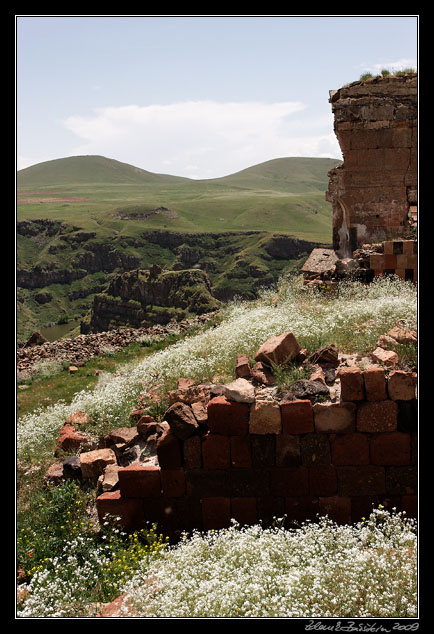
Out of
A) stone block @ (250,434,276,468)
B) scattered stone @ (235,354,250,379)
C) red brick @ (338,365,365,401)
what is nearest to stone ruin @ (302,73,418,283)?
scattered stone @ (235,354,250,379)

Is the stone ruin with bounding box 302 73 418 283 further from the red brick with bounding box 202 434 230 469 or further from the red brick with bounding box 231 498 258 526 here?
the red brick with bounding box 231 498 258 526

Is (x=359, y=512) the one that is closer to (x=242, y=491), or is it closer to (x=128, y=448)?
(x=242, y=491)

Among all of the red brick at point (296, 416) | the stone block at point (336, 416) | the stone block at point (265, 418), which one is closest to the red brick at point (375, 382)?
the stone block at point (336, 416)

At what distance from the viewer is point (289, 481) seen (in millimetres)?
5250

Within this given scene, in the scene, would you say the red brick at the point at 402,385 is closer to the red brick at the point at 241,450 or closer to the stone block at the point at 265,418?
the stone block at the point at 265,418

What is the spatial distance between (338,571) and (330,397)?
1874 millimetres

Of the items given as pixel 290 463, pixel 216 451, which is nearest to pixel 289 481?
pixel 290 463

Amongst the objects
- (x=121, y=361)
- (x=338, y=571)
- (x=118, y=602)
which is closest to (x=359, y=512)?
(x=338, y=571)

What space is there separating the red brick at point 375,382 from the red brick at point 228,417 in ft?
3.99

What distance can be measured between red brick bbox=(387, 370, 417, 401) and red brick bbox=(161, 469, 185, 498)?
7.49 feet

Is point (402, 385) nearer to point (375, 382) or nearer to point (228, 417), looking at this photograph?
point (375, 382)

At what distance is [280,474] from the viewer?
5.25 meters

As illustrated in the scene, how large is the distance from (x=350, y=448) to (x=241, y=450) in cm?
110

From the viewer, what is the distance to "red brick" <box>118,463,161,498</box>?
5359 mm
